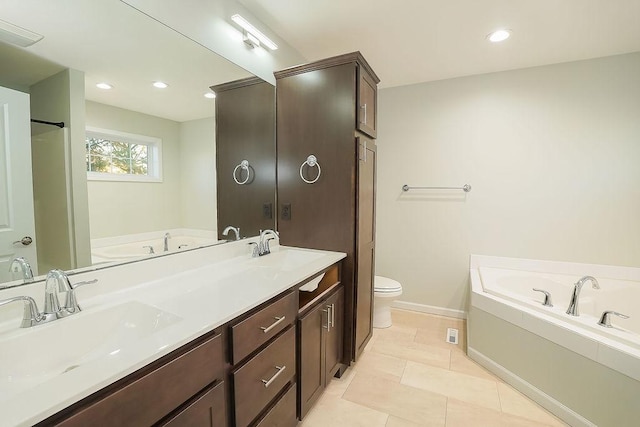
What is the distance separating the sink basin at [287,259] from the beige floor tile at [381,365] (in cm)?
91

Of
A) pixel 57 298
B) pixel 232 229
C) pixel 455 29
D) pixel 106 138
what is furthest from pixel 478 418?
pixel 455 29

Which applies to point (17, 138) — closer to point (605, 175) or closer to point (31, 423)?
point (31, 423)

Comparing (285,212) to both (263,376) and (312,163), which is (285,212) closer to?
(312,163)

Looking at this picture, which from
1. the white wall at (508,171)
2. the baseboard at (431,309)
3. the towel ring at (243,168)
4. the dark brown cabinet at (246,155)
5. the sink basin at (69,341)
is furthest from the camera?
the baseboard at (431,309)

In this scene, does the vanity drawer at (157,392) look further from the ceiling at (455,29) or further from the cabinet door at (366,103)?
the ceiling at (455,29)

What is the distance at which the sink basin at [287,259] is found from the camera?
1.77 m

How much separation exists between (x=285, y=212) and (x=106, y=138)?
45.3 inches

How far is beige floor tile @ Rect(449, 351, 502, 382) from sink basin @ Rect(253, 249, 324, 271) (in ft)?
4.38

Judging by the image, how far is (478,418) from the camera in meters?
1.64

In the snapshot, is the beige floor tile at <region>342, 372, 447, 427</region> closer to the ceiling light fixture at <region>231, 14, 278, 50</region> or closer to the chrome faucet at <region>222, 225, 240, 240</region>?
the chrome faucet at <region>222, 225, 240, 240</region>

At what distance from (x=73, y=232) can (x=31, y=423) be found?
784 mm

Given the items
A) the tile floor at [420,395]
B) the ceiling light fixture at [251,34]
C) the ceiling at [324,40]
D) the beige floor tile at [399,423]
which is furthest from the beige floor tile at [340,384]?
the ceiling light fixture at [251,34]

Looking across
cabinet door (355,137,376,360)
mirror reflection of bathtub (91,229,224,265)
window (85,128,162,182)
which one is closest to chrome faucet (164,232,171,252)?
mirror reflection of bathtub (91,229,224,265)

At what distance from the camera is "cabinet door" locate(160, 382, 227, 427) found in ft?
2.69
